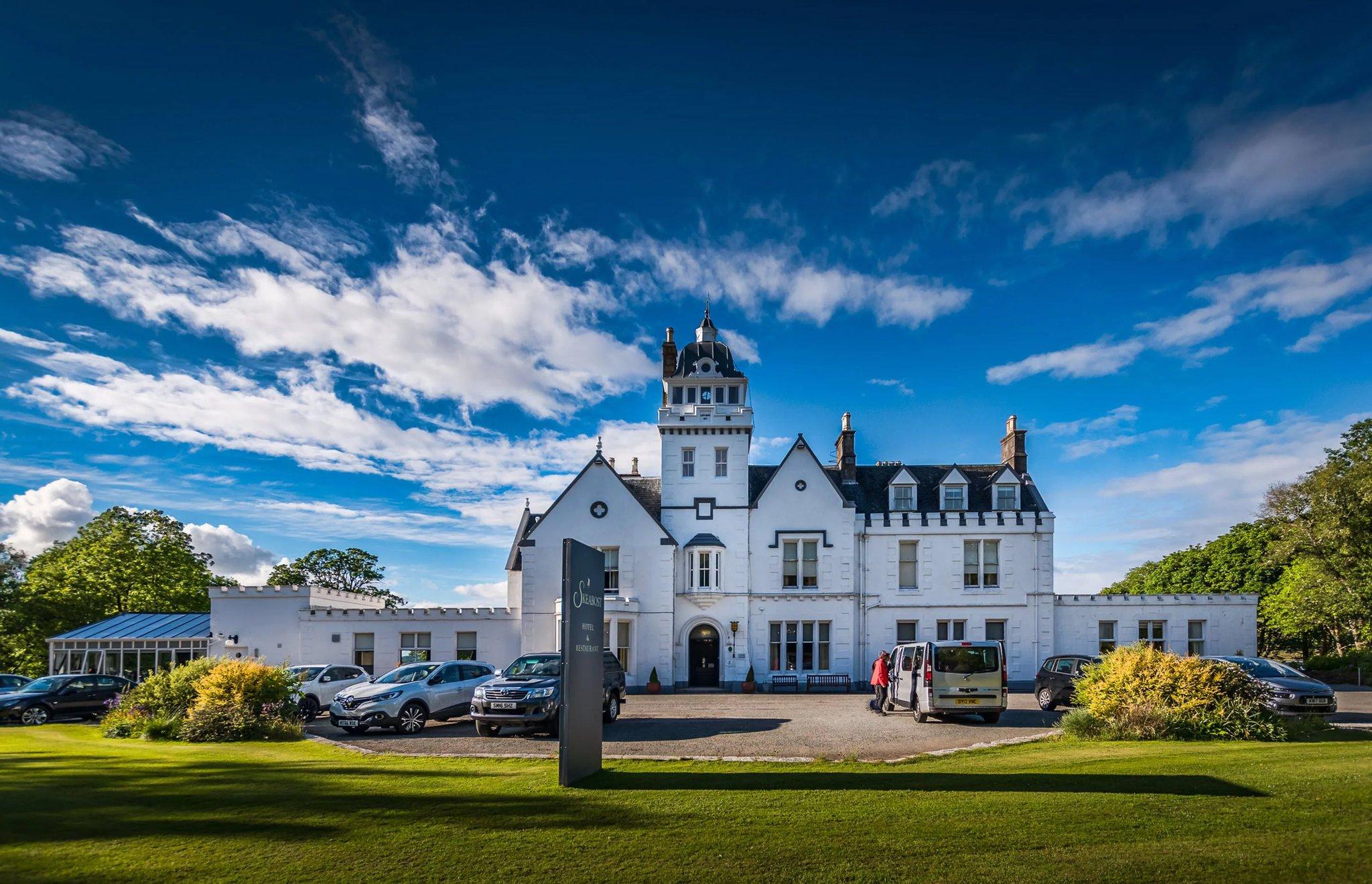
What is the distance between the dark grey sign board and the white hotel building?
22.6m

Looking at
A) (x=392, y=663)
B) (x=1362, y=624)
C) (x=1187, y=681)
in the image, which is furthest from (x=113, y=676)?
(x=1362, y=624)

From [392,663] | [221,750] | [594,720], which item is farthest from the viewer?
[392,663]

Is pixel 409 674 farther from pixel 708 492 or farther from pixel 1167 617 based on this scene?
pixel 1167 617

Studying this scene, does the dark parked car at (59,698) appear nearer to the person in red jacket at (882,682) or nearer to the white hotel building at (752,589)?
the white hotel building at (752,589)

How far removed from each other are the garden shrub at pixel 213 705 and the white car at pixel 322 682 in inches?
129

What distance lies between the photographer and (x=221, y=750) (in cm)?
1588

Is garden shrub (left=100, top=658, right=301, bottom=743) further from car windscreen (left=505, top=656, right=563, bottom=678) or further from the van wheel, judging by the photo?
car windscreen (left=505, top=656, right=563, bottom=678)

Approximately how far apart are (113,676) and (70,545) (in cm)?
2975

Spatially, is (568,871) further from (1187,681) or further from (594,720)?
(1187,681)

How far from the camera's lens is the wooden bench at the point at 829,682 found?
3381 cm

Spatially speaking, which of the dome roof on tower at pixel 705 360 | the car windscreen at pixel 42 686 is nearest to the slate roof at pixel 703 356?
the dome roof on tower at pixel 705 360

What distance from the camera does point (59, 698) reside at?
1003 inches

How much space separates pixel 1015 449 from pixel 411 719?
28.5 meters

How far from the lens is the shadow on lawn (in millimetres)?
10102
